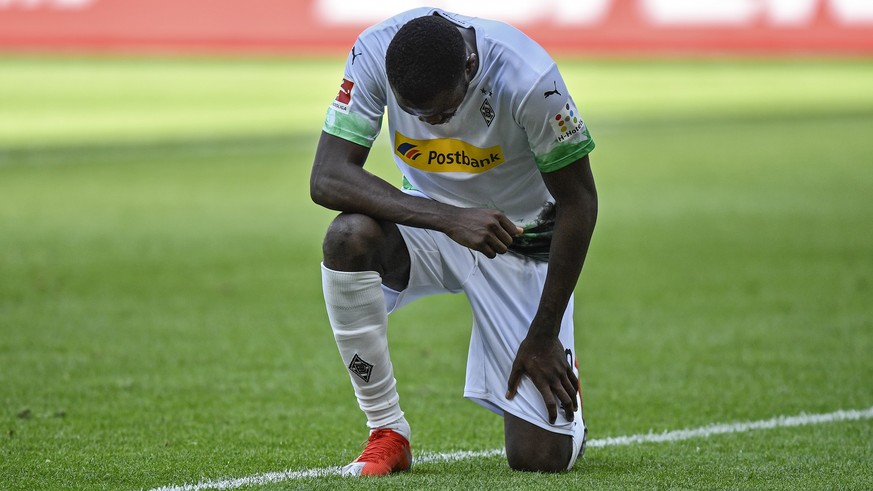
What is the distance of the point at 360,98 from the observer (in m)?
4.47

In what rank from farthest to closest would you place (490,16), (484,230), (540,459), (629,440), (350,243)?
1. (490,16)
2. (629,440)
3. (540,459)
4. (350,243)
5. (484,230)

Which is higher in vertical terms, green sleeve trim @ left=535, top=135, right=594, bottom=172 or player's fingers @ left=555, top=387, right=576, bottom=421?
green sleeve trim @ left=535, top=135, right=594, bottom=172

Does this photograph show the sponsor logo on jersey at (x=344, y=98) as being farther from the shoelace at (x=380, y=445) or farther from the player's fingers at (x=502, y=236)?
the shoelace at (x=380, y=445)

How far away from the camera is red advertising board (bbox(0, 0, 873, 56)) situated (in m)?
23.6

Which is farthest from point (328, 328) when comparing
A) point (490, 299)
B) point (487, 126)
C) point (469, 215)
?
point (469, 215)

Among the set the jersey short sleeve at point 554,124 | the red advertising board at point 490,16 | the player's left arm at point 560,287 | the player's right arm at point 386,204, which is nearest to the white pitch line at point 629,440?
the player's left arm at point 560,287

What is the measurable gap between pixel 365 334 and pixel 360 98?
2.68 ft

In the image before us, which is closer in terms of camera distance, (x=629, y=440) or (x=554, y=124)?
(x=554, y=124)

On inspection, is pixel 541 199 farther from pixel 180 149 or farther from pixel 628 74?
pixel 628 74

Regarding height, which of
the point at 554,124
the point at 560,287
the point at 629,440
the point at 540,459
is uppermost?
the point at 554,124

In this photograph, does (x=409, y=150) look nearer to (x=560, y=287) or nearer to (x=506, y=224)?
(x=506, y=224)

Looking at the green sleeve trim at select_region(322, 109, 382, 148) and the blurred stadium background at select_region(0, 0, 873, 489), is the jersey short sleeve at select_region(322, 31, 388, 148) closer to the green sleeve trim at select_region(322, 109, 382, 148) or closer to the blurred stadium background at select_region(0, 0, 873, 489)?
the green sleeve trim at select_region(322, 109, 382, 148)

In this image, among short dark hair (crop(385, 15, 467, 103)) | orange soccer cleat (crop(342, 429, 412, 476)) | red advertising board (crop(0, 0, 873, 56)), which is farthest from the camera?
red advertising board (crop(0, 0, 873, 56))

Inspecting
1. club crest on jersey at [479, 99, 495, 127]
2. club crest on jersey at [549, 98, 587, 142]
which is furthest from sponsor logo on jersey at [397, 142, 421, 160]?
club crest on jersey at [549, 98, 587, 142]
